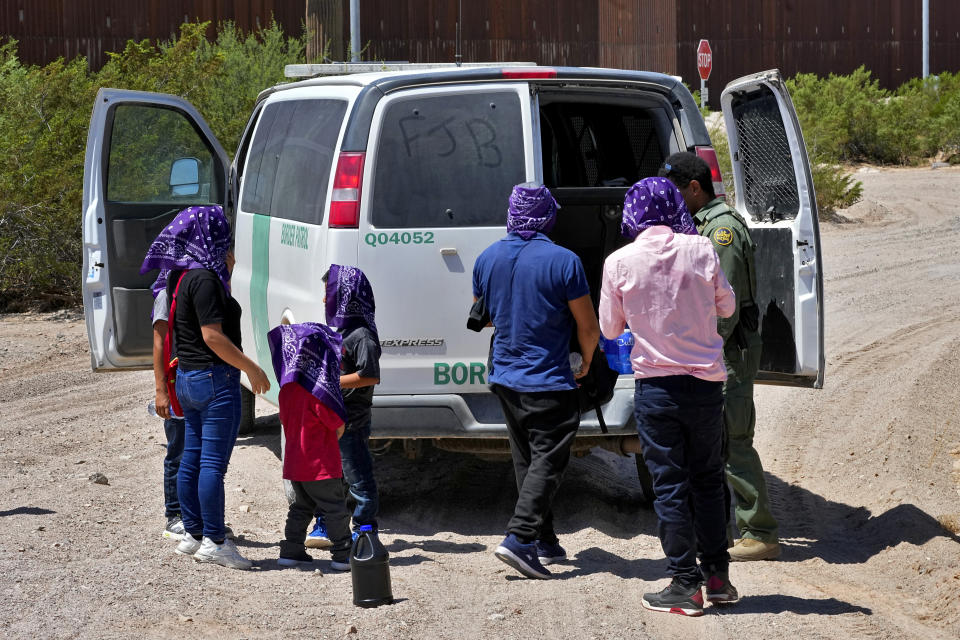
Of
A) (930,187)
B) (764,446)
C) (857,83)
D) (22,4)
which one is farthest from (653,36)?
(764,446)

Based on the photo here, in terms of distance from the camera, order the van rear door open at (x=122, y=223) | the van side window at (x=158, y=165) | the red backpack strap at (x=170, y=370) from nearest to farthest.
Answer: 1. the red backpack strap at (x=170, y=370)
2. the van rear door open at (x=122, y=223)
3. the van side window at (x=158, y=165)

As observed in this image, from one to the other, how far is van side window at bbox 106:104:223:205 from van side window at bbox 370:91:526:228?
2037 millimetres

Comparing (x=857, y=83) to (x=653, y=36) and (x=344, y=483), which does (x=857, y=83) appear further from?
(x=344, y=483)

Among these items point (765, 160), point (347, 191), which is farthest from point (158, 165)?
point (765, 160)

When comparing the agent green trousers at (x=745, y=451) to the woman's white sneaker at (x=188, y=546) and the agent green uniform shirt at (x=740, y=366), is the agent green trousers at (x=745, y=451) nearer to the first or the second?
the agent green uniform shirt at (x=740, y=366)

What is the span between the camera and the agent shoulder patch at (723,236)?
557cm

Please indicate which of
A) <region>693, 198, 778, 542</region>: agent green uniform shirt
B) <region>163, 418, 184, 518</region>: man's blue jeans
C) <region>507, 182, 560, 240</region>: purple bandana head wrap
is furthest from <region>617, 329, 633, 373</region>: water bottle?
<region>163, 418, 184, 518</region>: man's blue jeans

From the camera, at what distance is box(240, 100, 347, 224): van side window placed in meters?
6.25

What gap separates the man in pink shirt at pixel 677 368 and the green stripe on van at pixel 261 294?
8.01 feet

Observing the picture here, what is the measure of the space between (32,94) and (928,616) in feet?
40.7

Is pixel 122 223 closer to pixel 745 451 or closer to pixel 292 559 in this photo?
pixel 292 559

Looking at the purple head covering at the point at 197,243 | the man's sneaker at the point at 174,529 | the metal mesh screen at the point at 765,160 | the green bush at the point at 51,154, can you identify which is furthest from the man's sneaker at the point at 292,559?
the green bush at the point at 51,154

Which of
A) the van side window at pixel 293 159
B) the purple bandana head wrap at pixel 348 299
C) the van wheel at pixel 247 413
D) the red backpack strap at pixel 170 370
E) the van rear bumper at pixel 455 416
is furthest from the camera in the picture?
the van wheel at pixel 247 413

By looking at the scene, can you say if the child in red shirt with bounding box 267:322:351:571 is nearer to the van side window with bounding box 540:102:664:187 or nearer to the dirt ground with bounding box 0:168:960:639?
the dirt ground with bounding box 0:168:960:639
